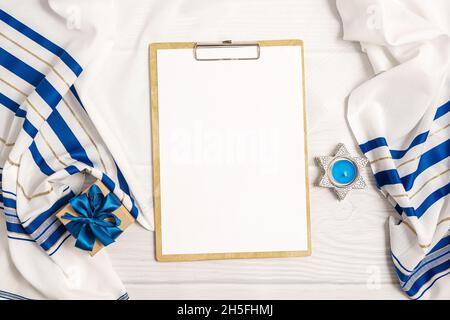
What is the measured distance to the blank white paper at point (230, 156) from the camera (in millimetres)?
758

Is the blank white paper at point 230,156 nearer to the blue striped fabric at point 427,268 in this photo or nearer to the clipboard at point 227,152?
the clipboard at point 227,152

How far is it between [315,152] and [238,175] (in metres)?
0.13

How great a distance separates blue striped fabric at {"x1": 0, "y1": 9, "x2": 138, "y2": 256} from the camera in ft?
2.37

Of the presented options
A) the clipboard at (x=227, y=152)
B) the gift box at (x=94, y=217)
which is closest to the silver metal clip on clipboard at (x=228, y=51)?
the clipboard at (x=227, y=152)

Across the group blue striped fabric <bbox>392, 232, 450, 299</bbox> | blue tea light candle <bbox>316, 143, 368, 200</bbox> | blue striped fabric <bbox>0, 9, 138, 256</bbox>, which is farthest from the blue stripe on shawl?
blue striped fabric <bbox>392, 232, 450, 299</bbox>

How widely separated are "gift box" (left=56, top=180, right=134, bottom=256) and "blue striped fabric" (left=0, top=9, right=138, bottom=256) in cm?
2

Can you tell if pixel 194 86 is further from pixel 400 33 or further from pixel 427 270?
pixel 427 270

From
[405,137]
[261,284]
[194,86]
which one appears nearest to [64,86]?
[194,86]

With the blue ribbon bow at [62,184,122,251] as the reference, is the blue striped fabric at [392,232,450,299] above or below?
below

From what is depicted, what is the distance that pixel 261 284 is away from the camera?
767 millimetres

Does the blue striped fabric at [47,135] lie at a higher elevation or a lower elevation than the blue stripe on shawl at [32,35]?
lower

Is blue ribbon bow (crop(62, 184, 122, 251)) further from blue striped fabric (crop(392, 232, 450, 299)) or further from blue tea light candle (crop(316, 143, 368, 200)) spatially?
blue striped fabric (crop(392, 232, 450, 299))

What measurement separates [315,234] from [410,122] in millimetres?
222

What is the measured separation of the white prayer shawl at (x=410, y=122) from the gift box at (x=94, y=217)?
1.25ft
